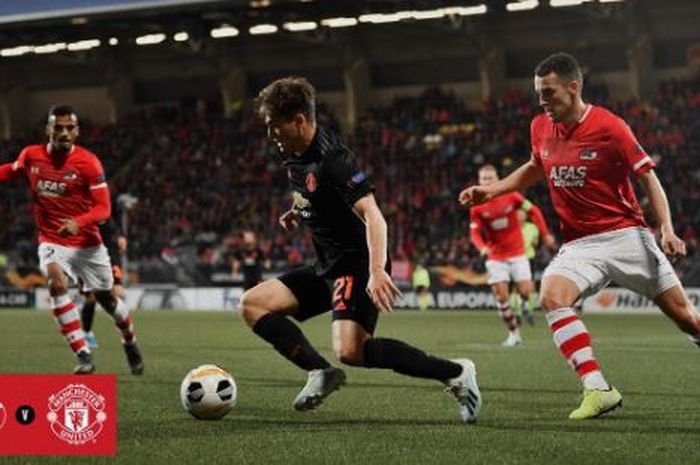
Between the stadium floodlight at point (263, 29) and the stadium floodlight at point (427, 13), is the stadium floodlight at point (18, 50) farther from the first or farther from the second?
the stadium floodlight at point (427, 13)

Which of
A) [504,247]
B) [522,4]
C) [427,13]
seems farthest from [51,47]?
[504,247]

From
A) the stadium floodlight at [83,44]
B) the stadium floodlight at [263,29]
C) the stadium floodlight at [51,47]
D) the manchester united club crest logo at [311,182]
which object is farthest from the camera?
the stadium floodlight at [51,47]

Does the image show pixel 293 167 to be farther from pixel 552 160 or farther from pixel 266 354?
pixel 266 354

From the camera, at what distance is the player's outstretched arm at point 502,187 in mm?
7855

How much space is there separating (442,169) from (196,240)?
A: 714 cm

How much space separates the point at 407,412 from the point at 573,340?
1.17 m

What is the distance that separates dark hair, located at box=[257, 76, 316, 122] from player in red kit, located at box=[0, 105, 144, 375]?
165 inches

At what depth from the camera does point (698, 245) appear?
2656 cm

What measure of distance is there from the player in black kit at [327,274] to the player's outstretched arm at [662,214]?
1.35m

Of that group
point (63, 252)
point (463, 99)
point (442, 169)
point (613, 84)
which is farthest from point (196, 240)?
point (63, 252)

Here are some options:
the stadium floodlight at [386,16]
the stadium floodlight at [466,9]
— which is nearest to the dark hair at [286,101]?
the stadium floodlight at [466,9]

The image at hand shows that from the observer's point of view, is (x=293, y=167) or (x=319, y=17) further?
(x=319, y=17)

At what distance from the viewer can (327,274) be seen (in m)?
7.45

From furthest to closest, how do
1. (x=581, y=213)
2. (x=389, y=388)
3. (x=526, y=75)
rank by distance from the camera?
(x=526, y=75)
(x=389, y=388)
(x=581, y=213)
